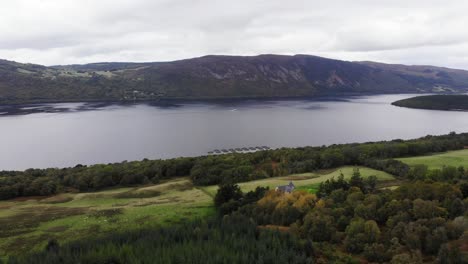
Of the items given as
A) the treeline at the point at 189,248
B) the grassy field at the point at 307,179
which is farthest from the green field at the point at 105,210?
the treeline at the point at 189,248

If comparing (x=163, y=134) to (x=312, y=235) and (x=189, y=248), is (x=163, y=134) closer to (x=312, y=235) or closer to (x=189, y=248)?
(x=312, y=235)

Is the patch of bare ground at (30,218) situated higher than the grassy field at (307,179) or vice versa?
the grassy field at (307,179)

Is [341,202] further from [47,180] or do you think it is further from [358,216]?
[47,180]

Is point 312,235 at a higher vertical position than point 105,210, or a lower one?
higher

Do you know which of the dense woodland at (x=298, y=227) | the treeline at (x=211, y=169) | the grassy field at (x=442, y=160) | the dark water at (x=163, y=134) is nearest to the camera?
the dense woodland at (x=298, y=227)

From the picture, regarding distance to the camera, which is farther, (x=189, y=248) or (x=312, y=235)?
(x=312, y=235)

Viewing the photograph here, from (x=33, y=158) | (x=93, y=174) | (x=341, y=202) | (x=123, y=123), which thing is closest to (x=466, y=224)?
(x=341, y=202)

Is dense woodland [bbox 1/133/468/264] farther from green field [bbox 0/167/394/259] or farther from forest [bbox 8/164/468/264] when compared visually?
green field [bbox 0/167/394/259]

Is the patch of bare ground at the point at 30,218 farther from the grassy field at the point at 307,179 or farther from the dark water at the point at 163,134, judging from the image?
the dark water at the point at 163,134

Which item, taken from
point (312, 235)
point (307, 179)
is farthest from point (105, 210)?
point (307, 179)
